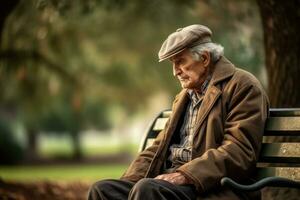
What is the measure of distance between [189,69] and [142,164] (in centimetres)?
77

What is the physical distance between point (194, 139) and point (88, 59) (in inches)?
566

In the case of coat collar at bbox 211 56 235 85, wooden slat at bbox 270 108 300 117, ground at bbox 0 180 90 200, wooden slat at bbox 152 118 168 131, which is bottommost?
ground at bbox 0 180 90 200

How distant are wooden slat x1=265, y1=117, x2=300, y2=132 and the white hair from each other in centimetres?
54

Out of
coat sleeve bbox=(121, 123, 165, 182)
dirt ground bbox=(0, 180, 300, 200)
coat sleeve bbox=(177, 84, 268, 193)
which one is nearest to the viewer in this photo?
coat sleeve bbox=(177, 84, 268, 193)

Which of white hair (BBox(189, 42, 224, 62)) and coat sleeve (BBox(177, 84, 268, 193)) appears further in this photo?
white hair (BBox(189, 42, 224, 62))

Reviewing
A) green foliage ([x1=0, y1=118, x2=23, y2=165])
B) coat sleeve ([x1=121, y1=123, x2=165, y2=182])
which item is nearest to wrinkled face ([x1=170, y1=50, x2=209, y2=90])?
coat sleeve ([x1=121, y1=123, x2=165, y2=182])

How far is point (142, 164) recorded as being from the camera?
525 cm

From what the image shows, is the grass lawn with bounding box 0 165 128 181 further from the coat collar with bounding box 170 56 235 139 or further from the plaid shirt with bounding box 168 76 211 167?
the coat collar with bounding box 170 56 235 139

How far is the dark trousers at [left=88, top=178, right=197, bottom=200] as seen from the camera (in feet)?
14.5

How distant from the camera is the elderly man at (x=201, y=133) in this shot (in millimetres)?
4574

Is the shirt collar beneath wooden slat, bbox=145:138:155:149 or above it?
above

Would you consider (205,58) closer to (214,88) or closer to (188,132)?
(214,88)

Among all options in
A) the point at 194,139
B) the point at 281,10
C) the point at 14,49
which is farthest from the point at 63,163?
the point at 194,139

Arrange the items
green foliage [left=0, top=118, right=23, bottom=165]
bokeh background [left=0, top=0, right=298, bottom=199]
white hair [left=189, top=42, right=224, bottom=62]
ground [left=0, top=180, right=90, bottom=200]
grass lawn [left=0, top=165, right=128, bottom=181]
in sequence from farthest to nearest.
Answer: green foliage [left=0, top=118, right=23, bottom=165], grass lawn [left=0, top=165, right=128, bottom=181], bokeh background [left=0, top=0, right=298, bottom=199], ground [left=0, top=180, right=90, bottom=200], white hair [left=189, top=42, right=224, bottom=62]
